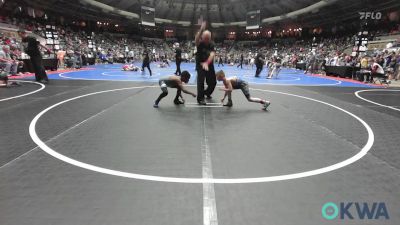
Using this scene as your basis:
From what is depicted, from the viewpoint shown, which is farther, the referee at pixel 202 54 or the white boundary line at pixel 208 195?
the referee at pixel 202 54

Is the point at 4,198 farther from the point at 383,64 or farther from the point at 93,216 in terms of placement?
the point at 383,64

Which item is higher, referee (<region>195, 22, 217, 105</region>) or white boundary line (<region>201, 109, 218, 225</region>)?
referee (<region>195, 22, 217, 105</region>)

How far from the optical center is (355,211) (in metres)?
2.59

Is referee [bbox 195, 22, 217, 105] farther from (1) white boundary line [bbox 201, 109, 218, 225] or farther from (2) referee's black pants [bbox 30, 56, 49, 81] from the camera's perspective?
(2) referee's black pants [bbox 30, 56, 49, 81]

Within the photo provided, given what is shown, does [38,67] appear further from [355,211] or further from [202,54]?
[355,211]

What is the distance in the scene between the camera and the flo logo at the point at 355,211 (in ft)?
8.22

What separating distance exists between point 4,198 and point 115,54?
35.1m

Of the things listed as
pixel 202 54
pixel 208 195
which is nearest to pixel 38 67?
pixel 202 54

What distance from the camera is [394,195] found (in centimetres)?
290

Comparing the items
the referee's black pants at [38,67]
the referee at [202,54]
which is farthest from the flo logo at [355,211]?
the referee's black pants at [38,67]

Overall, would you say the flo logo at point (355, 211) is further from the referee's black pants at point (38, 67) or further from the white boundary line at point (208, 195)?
the referee's black pants at point (38, 67)

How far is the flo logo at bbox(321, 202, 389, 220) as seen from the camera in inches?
98.7

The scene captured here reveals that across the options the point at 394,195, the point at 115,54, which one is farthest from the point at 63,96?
the point at 115,54

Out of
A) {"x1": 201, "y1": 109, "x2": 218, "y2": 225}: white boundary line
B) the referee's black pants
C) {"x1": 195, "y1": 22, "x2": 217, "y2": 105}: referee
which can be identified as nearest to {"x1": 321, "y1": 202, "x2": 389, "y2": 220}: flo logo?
{"x1": 201, "y1": 109, "x2": 218, "y2": 225}: white boundary line
